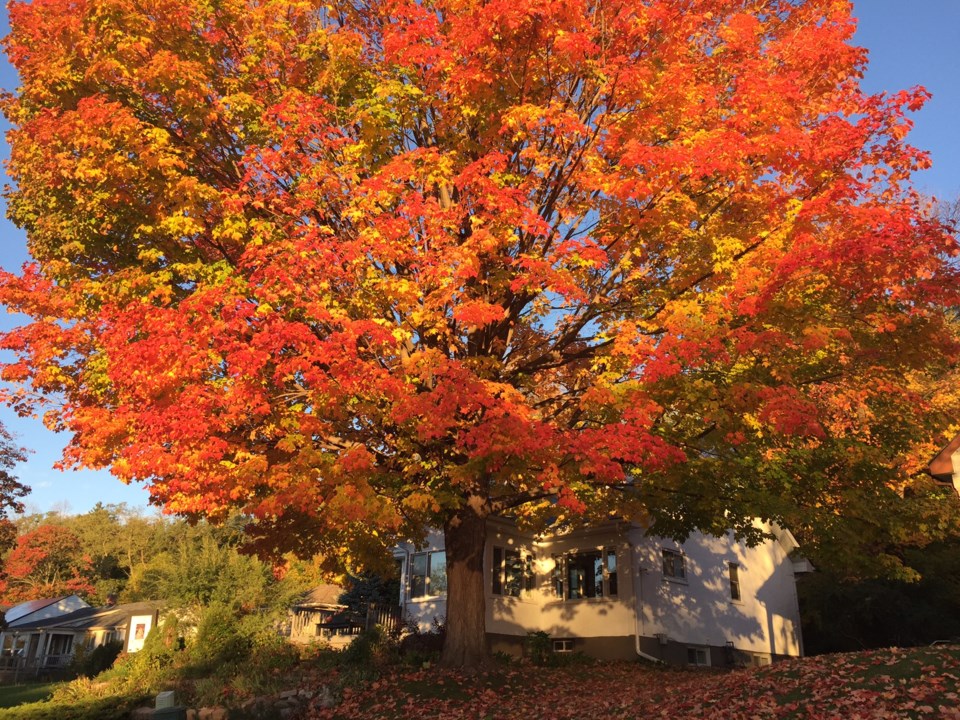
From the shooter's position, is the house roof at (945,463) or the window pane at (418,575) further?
the window pane at (418,575)

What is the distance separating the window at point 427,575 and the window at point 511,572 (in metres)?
2.15

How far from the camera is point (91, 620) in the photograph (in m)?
45.5

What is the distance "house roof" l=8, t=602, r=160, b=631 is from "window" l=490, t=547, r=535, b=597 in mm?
25849

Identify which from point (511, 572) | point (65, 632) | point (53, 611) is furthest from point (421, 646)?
point (53, 611)

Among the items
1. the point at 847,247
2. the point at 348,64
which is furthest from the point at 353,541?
the point at 847,247

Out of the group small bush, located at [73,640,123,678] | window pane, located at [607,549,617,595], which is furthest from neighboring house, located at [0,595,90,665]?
window pane, located at [607,549,617,595]

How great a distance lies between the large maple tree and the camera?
1190 cm

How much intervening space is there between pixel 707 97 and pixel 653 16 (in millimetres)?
1913

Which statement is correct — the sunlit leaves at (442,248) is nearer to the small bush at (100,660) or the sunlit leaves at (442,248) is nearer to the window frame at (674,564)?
the window frame at (674,564)

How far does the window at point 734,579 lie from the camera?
27375mm

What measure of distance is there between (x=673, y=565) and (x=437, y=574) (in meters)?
8.64

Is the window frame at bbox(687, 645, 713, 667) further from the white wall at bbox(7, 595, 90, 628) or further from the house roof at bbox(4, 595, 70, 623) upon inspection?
the house roof at bbox(4, 595, 70, 623)

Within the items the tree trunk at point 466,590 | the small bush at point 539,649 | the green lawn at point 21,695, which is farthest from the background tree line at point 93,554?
the tree trunk at point 466,590

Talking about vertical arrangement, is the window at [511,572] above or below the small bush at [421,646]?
above
